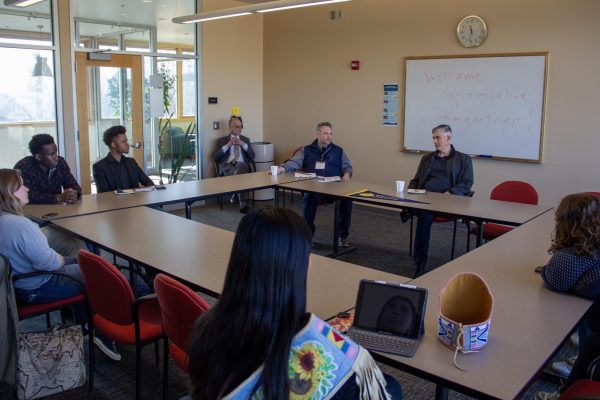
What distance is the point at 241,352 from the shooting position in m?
1.21

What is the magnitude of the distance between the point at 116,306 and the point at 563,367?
90.3 inches

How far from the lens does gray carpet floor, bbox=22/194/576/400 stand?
2770mm

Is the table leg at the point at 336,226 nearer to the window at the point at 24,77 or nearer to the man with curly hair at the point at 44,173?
the man with curly hair at the point at 44,173

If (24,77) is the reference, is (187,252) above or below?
below

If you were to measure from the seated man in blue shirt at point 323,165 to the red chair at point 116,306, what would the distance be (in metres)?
3.04

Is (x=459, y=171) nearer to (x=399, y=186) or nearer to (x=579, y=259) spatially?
(x=399, y=186)

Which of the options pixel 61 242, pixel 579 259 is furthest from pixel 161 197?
pixel 579 259

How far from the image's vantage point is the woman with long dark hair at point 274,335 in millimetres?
1179

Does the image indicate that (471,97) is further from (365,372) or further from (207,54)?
(365,372)

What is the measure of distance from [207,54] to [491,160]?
3905mm

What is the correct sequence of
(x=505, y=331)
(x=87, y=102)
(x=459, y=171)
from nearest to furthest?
(x=505, y=331) < (x=459, y=171) < (x=87, y=102)

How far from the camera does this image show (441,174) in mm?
4973

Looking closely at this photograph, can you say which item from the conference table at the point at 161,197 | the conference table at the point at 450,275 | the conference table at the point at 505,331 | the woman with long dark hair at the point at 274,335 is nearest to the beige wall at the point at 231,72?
the conference table at the point at 161,197

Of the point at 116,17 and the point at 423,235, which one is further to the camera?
the point at 116,17
